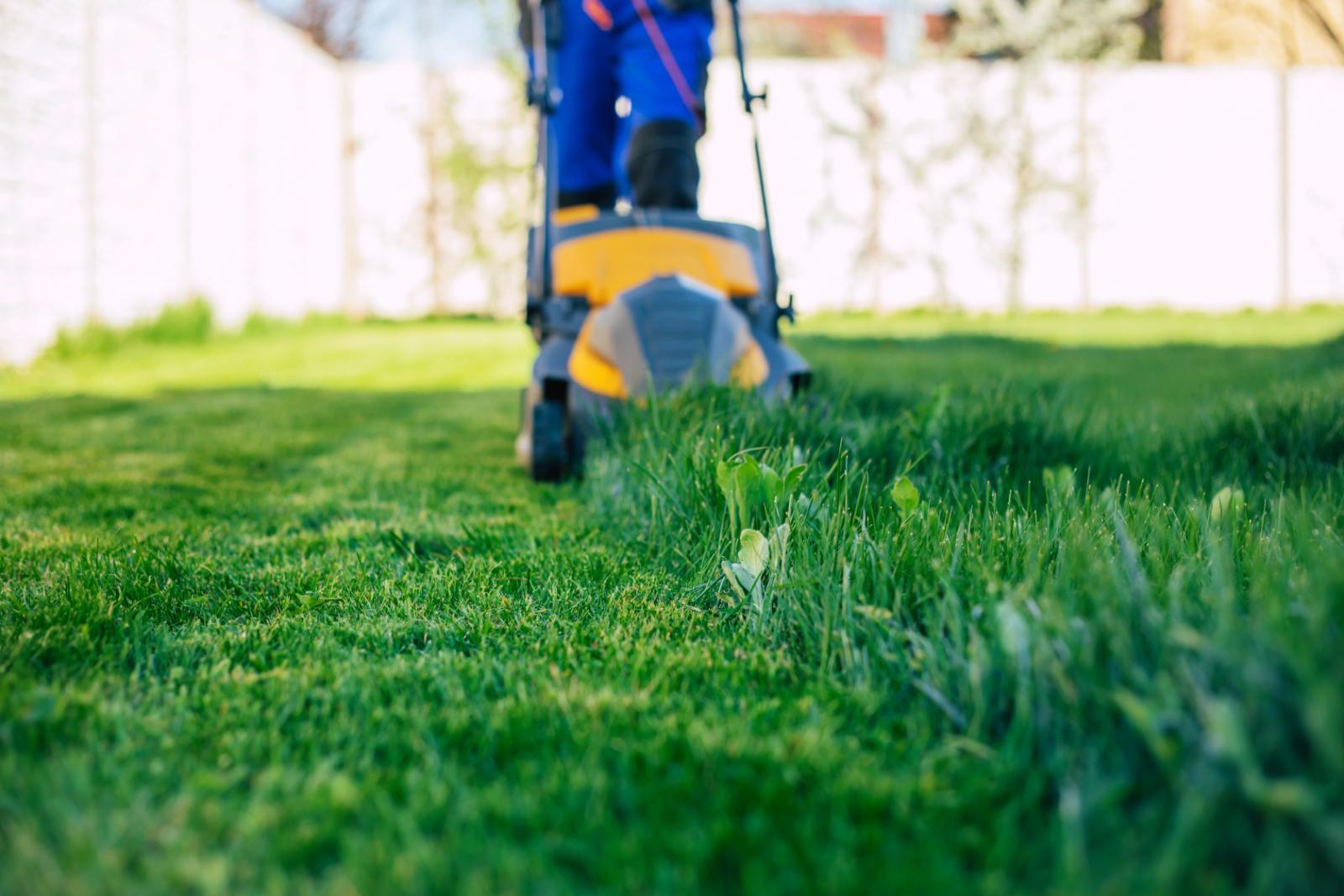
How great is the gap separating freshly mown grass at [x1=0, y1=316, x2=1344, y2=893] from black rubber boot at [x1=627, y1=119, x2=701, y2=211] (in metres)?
0.79

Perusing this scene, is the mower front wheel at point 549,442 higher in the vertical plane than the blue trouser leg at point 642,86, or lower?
lower

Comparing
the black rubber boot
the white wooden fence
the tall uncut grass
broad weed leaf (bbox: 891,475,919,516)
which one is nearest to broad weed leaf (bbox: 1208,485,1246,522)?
the tall uncut grass

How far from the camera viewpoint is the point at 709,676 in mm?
1054

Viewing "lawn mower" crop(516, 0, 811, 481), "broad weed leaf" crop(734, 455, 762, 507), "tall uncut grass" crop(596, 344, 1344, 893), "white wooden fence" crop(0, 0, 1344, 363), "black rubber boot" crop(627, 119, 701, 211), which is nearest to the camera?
"tall uncut grass" crop(596, 344, 1344, 893)

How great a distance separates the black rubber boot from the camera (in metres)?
2.61

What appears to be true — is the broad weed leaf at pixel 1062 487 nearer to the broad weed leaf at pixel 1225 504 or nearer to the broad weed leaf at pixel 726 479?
the broad weed leaf at pixel 1225 504

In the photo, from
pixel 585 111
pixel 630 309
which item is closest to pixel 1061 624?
pixel 630 309

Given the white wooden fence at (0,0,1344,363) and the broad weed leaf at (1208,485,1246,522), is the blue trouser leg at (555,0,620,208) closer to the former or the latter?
the broad weed leaf at (1208,485,1246,522)

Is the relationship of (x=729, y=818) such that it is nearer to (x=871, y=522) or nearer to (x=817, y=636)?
(x=817, y=636)

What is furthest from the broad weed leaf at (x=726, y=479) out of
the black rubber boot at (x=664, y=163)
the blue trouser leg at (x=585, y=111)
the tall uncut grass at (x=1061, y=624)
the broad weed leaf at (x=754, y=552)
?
the blue trouser leg at (x=585, y=111)

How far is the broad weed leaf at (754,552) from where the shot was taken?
4.15 feet

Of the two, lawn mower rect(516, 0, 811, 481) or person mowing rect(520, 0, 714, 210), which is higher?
person mowing rect(520, 0, 714, 210)

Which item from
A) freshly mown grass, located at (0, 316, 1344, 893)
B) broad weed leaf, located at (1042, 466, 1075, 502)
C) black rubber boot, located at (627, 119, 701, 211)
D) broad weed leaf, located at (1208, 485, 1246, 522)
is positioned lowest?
freshly mown grass, located at (0, 316, 1344, 893)

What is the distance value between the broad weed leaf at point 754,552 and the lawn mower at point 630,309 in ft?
2.70
